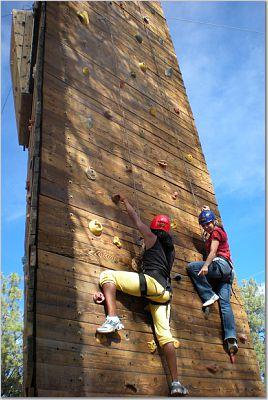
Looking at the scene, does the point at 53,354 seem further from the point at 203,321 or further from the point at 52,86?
the point at 52,86

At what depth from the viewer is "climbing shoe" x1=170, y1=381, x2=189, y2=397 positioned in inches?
110

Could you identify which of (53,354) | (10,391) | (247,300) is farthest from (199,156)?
(247,300)

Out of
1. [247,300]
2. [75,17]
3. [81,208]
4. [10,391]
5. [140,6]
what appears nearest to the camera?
[81,208]

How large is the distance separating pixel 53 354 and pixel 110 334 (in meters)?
0.48

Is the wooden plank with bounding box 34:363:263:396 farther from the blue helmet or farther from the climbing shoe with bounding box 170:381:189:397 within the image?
the blue helmet

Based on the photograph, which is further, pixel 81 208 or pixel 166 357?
pixel 81 208

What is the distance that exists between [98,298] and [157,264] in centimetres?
55

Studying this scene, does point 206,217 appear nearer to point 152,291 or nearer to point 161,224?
point 161,224

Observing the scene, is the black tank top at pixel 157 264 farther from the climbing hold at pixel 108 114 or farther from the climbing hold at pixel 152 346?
the climbing hold at pixel 108 114

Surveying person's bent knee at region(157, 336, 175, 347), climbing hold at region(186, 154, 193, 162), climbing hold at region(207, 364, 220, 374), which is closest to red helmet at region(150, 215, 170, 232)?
person's bent knee at region(157, 336, 175, 347)

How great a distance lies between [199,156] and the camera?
17.2ft

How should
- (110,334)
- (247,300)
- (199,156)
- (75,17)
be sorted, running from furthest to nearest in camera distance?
(247,300) < (199,156) < (75,17) < (110,334)

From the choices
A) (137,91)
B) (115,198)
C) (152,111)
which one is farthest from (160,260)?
(137,91)

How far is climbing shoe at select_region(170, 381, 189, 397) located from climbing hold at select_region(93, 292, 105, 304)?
738mm
